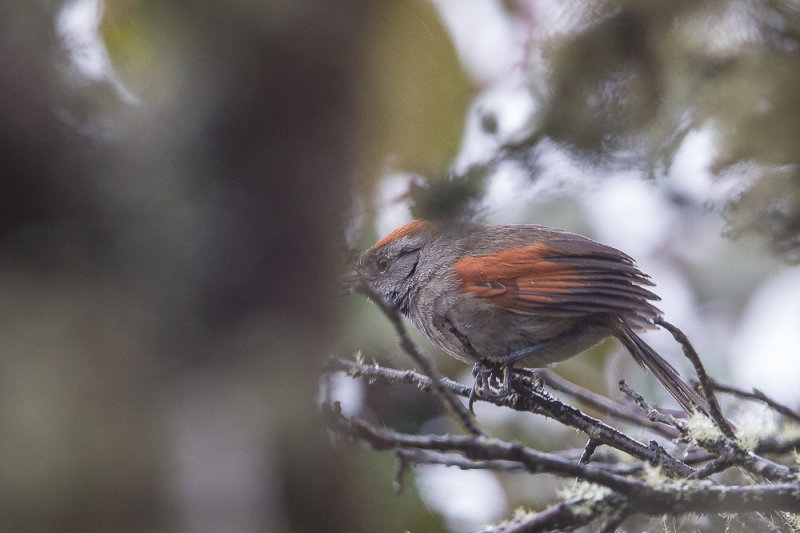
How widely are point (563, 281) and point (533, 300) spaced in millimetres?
129

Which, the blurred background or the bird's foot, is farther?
the bird's foot

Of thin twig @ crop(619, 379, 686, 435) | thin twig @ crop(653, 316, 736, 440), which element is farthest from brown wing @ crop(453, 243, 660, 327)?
thin twig @ crop(653, 316, 736, 440)

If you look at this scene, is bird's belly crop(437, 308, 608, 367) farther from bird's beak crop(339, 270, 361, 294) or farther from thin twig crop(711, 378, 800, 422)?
bird's beak crop(339, 270, 361, 294)

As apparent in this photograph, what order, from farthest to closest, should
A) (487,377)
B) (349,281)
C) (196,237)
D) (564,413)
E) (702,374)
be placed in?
(487,377) → (564,413) → (702,374) → (349,281) → (196,237)

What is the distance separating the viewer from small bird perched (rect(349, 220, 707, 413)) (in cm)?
245

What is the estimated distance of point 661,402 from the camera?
3562mm

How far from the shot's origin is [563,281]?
2.53 m

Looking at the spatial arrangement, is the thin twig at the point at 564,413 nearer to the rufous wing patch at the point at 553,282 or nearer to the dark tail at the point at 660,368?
the rufous wing patch at the point at 553,282

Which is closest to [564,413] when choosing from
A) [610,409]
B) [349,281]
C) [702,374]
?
[610,409]

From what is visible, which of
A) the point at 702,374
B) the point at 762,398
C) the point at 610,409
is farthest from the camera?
the point at 610,409

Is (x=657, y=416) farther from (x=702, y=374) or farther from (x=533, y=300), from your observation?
(x=533, y=300)

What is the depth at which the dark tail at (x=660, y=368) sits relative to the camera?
2.51 meters

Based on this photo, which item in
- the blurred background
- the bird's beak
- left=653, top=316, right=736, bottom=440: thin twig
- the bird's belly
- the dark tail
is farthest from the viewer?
the bird's belly

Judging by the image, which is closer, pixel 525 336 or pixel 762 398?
pixel 762 398
